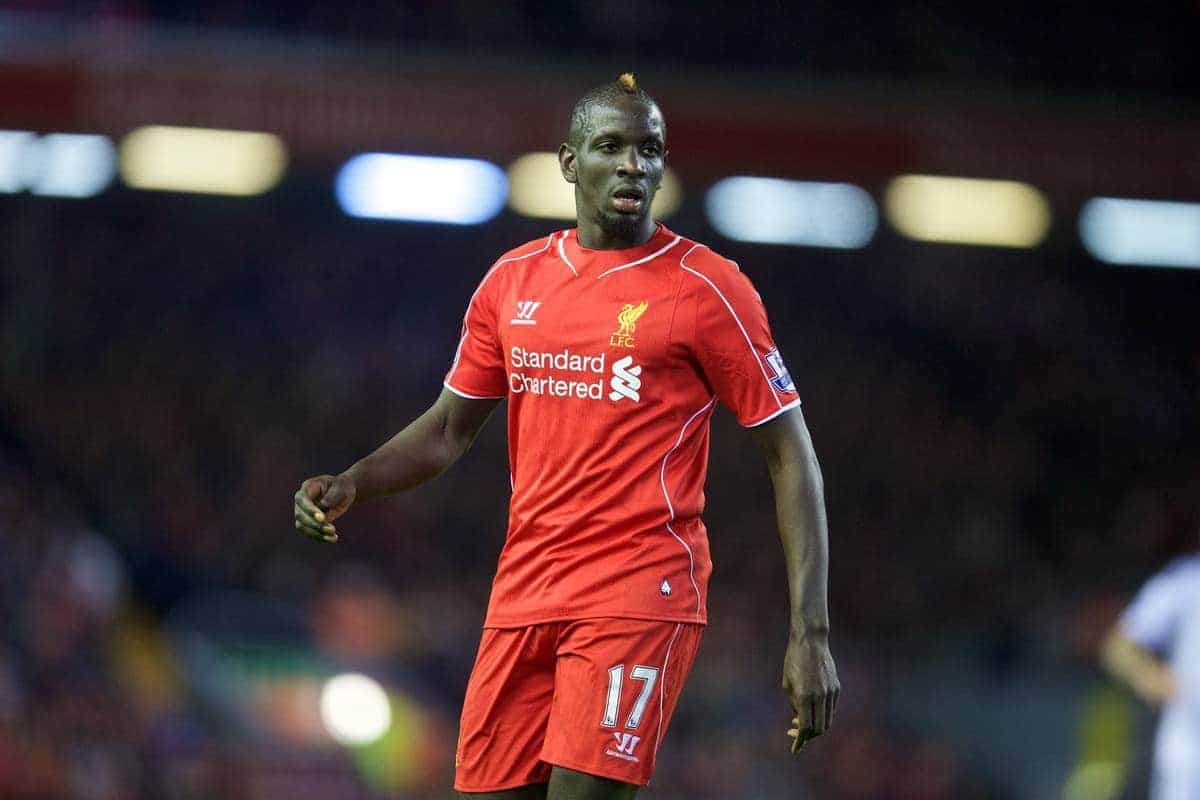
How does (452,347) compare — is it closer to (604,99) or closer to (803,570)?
(604,99)

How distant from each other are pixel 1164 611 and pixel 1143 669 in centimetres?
26

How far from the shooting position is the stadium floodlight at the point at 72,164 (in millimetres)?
9961

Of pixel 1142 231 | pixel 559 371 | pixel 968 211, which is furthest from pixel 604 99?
pixel 1142 231

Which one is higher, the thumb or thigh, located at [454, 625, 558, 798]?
the thumb

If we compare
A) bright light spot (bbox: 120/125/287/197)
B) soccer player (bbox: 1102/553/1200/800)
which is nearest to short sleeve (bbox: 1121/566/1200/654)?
soccer player (bbox: 1102/553/1200/800)

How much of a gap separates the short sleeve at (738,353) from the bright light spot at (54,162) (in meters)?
7.34

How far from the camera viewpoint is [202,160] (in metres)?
10.4

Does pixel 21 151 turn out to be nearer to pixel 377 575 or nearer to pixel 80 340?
pixel 80 340

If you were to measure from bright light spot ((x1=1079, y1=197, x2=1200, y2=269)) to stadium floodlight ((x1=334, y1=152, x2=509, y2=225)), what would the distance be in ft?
12.7

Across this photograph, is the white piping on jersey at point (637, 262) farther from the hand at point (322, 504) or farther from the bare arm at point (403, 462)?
the hand at point (322, 504)

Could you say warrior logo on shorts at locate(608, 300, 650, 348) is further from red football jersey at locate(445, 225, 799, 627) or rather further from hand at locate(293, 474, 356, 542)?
hand at locate(293, 474, 356, 542)

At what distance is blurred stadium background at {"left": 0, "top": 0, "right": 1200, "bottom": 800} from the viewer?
28.3 feet

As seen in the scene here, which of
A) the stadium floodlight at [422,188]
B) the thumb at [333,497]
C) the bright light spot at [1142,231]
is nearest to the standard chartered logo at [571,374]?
the thumb at [333,497]

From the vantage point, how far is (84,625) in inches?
335
